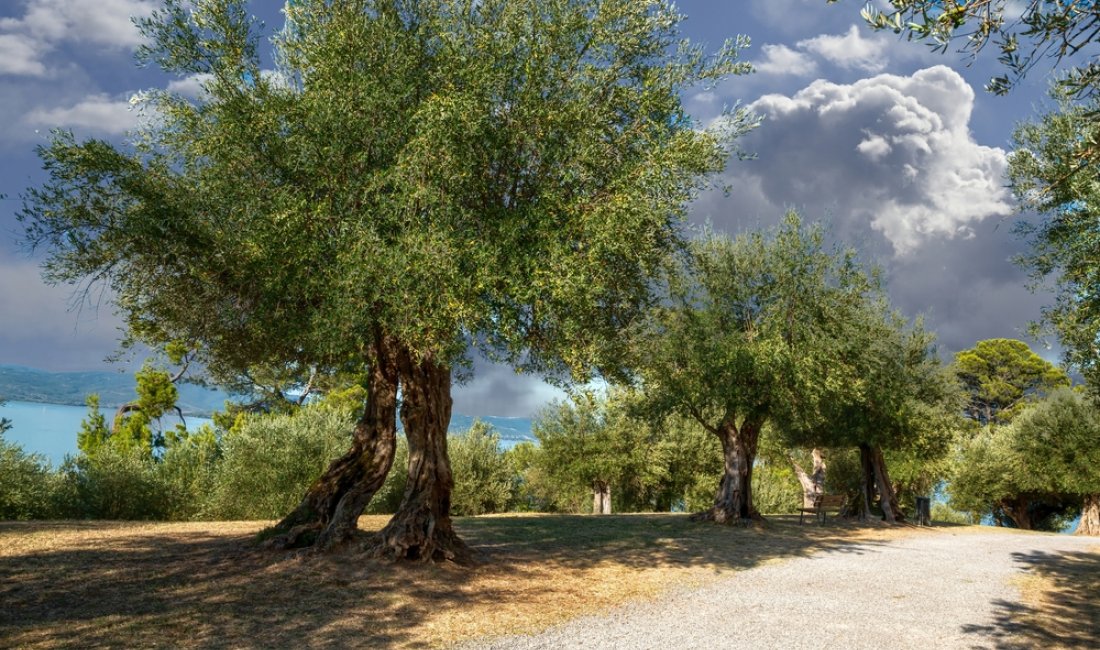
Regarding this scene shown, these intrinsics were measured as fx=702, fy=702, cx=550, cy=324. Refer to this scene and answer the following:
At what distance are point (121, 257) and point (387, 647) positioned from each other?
405 inches

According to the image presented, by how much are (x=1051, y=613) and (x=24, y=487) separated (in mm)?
24666

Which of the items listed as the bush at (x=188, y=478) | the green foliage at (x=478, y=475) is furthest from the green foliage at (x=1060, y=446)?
the bush at (x=188, y=478)

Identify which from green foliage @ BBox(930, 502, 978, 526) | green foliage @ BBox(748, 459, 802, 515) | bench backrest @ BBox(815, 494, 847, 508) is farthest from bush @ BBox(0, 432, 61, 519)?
green foliage @ BBox(930, 502, 978, 526)

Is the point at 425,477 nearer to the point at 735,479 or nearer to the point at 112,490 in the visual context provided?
the point at 112,490

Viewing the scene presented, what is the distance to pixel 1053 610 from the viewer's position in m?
11.9

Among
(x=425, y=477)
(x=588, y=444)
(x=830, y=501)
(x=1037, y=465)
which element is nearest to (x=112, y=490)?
(x=425, y=477)

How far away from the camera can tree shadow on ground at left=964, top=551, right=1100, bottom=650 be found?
979cm

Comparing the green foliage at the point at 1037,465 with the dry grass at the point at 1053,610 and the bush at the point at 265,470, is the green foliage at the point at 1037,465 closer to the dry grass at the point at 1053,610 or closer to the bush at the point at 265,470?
the dry grass at the point at 1053,610

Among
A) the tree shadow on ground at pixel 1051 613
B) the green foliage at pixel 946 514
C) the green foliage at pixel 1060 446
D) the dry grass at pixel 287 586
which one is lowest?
the green foliage at pixel 946 514

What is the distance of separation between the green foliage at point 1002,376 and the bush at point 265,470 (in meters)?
57.0

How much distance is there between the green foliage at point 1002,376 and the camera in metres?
62.0

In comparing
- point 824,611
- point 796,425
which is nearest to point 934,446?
point 796,425

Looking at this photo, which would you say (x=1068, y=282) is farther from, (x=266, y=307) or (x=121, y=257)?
(x=121, y=257)

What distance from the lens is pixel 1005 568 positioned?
1681 cm
